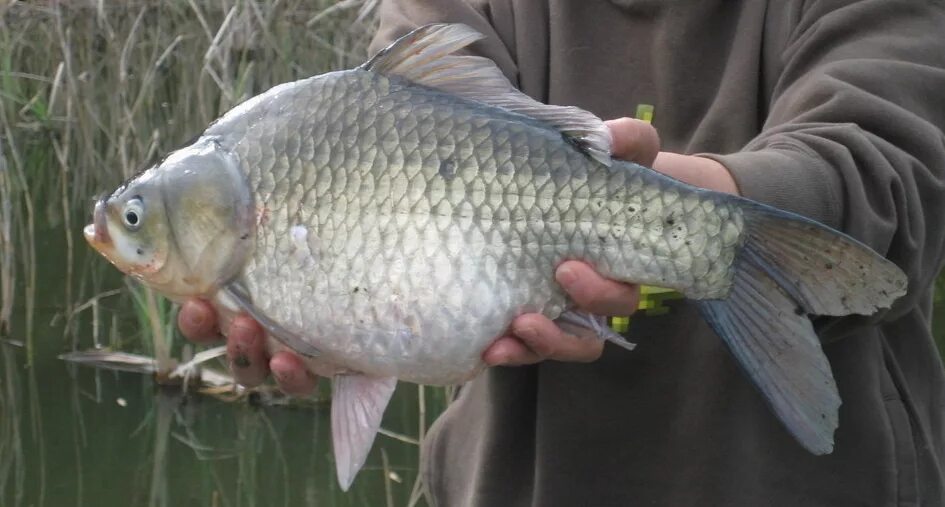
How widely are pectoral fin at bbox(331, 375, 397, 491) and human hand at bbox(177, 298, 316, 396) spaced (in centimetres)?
4

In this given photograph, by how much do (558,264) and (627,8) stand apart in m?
0.42

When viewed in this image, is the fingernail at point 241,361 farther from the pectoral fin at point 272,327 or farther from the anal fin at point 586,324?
the anal fin at point 586,324

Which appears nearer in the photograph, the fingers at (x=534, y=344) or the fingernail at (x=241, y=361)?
the fingers at (x=534, y=344)

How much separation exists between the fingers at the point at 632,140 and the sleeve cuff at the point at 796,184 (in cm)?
8

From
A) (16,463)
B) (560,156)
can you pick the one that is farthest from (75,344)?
(560,156)

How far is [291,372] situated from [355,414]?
68 millimetres

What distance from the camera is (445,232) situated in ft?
3.44

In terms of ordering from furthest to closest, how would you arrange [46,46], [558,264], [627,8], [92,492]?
[46,46] → [92,492] → [627,8] → [558,264]

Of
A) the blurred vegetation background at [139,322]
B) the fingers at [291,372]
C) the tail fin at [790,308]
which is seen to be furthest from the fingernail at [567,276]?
the blurred vegetation background at [139,322]

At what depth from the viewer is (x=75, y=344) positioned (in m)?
3.26

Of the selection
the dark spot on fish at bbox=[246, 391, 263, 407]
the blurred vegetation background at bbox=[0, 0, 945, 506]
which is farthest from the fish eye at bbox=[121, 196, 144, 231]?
the dark spot on fish at bbox=[246, 391, 263, 407]

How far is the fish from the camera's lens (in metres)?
1.02

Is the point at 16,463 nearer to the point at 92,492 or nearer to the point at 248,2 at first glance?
the point at 92,492

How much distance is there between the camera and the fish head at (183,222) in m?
1.08
